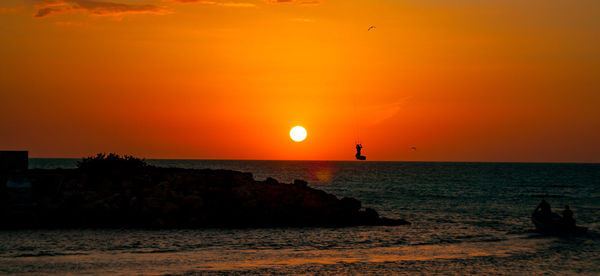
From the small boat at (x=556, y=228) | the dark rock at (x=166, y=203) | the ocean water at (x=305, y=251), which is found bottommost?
the ocean water at (x=305, y=251)

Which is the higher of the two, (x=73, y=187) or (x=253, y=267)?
(x=73, y=187)

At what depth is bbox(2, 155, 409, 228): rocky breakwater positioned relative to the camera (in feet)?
124

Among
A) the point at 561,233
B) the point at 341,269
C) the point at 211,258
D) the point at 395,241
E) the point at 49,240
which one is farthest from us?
the point at 561,233

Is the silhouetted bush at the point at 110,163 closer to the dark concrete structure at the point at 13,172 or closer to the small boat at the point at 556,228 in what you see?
the dark concrete structure at the point at 13,172

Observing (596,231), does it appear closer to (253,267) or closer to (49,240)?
(253,267)

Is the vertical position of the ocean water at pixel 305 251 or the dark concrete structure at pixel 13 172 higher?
the dark concrete structure at pixel 13 172

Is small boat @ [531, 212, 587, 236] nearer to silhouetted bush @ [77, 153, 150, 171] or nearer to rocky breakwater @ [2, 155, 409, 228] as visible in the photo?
rocky breakwater @ [2, 155, 409, 228]

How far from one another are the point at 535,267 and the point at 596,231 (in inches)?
635

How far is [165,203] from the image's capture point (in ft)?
128

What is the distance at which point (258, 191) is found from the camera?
42.6m

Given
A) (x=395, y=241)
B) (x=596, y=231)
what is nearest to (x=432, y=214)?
(x=596, y=231)

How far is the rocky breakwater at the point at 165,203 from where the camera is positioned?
124ft

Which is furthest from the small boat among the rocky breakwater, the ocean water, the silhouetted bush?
the silhouetted bush

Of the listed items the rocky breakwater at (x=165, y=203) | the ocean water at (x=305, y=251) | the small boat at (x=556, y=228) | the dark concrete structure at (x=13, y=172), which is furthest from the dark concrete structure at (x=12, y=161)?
the small boat at (x=556, y=228)
